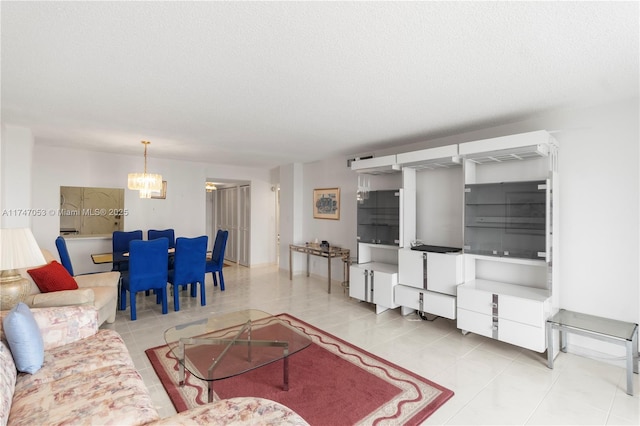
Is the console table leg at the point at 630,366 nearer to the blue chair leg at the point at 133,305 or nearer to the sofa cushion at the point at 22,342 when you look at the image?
the sofa cushion at the point at 22,342

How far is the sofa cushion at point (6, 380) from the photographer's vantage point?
140cm

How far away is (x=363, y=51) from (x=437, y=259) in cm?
256

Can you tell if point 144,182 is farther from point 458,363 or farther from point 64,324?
point 458,363

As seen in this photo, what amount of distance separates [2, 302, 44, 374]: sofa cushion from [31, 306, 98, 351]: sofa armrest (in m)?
0.33

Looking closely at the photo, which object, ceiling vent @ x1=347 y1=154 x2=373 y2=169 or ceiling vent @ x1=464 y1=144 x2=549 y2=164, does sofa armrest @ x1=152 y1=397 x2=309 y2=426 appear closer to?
ceiling vent @ x1=464 y1=144 x2=549 y2=164

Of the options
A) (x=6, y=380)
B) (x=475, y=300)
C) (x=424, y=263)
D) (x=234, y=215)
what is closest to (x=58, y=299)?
(x=6, y=380)

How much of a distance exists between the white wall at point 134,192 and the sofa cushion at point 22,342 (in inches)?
160

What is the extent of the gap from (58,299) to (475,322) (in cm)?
393

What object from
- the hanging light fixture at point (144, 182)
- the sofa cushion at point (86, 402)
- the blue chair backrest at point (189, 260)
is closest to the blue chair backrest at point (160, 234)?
the hanging light fixture at point (144, 182)

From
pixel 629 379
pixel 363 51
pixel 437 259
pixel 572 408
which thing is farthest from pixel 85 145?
pixel 629 379

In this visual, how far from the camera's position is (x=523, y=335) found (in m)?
2.89

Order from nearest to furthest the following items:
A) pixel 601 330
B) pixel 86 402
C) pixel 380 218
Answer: pixel 86 402
pixel 601 330
pixel 380 218

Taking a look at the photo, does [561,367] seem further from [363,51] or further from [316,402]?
[363,51]

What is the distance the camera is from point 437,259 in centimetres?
365
